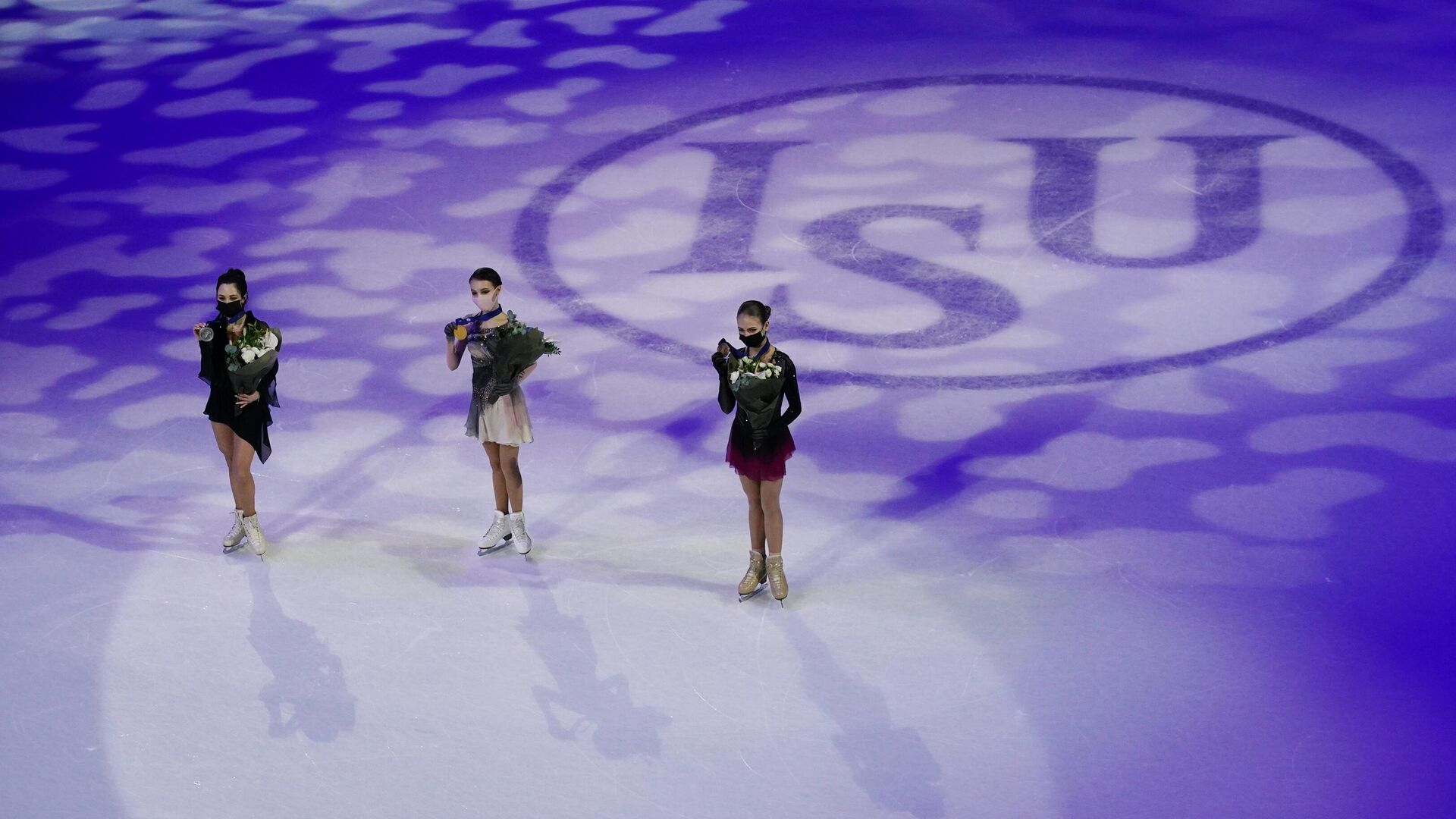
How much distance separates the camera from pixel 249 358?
21.4 feet

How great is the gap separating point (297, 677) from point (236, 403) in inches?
48.7

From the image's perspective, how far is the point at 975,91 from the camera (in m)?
11.8

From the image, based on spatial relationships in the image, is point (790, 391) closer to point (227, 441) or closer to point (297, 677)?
point (297, 677)

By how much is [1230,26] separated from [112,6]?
10389 mm

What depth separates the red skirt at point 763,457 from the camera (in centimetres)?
630

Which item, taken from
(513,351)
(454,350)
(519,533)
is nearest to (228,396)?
(454,350)

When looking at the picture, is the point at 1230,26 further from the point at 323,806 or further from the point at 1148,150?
the point at 323,806

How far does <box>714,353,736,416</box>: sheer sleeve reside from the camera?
6.23 meters

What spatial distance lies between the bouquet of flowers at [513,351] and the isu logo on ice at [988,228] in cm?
225

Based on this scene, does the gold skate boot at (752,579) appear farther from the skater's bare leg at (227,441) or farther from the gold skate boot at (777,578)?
the skater's bare leg at (227,441)

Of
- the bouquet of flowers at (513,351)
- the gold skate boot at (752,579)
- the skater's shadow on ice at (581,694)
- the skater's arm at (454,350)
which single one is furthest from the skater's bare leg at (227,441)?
the gold skate boot at (752,579)

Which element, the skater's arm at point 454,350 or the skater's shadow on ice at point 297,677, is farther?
the skater's arm at point 454,350

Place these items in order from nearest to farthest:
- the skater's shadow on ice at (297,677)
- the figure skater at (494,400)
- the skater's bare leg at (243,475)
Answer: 1. the skater's shadow on ice at (297,677)
2. the figure skater at (494,400)
3. the skater's bare leg at (243,475)

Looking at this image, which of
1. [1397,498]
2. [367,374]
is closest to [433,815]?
[367,374]
